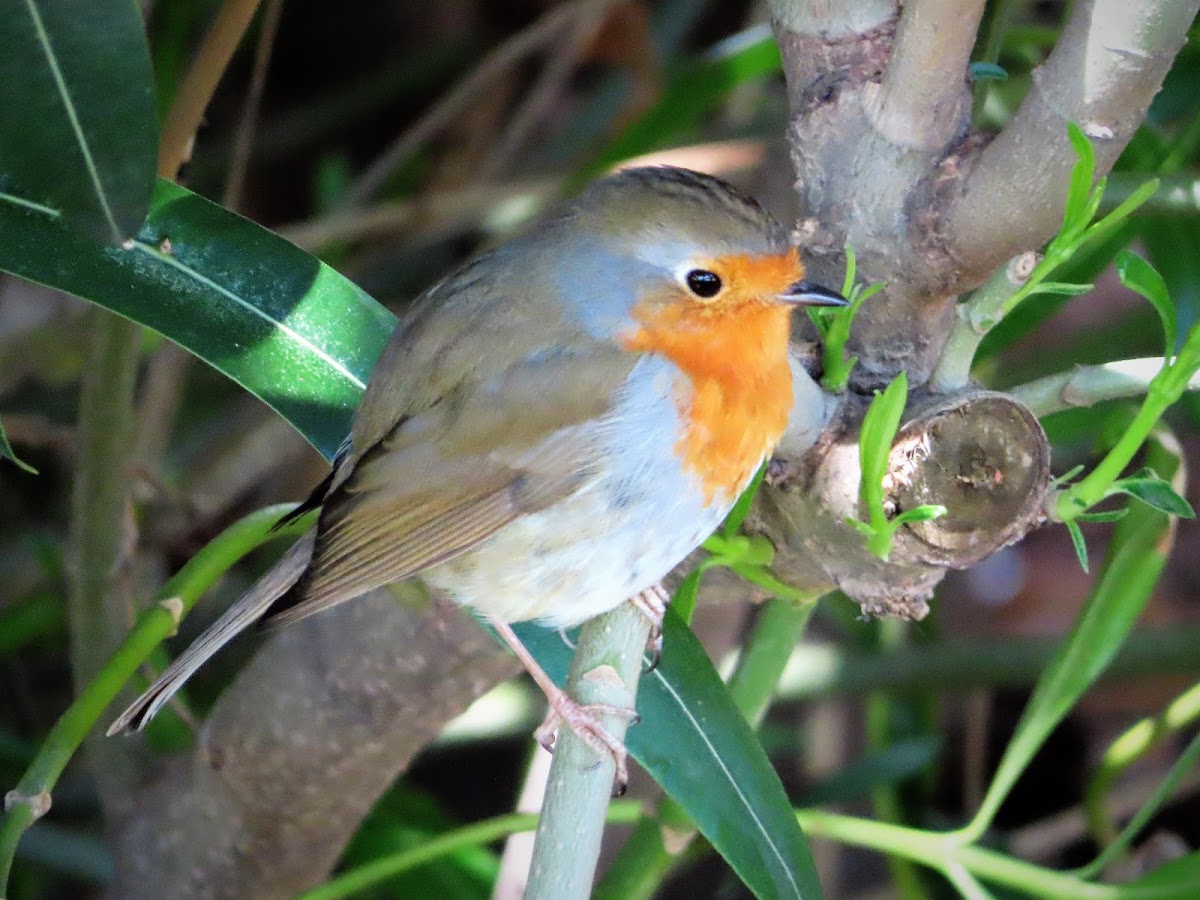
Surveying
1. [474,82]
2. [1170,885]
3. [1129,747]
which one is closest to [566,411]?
[1170,885]

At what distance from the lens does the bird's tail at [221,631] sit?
1.56m

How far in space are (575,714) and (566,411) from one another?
0.38 m

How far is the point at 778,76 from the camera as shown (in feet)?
10.5

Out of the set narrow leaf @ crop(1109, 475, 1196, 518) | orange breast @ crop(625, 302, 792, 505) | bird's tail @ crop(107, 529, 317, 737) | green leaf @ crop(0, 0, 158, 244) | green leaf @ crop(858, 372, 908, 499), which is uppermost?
green leaf @ crop(0, 0, 158, 244)

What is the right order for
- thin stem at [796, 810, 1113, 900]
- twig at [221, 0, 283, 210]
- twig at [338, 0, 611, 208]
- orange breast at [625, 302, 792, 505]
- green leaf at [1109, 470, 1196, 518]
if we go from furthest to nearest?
1. twig at [338, 0, 611, 208]
2. twig at [221, 0, 283, 210]
3. thin stem at [796, 810, 1113, 900]
4. orange breast at [625, 302, 792, 505]
5. green leaf at [1109, 470, 1196, 518]

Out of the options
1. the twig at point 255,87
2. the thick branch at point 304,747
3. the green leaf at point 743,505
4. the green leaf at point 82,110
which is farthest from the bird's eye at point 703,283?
the twig at point 255,87

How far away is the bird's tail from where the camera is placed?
5.13ft

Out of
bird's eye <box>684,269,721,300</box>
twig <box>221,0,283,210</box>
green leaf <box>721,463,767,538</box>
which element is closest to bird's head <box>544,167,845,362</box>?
bird's eye <box>684,269,721,300</box>

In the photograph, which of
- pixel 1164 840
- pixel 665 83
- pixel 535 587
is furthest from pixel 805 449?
pixel 665 83

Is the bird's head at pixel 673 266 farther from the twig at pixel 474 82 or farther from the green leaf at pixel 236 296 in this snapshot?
the twig at pixel 474 82

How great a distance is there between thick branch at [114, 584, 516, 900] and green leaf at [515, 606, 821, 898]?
10.0 inches

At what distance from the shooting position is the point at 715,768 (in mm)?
1426

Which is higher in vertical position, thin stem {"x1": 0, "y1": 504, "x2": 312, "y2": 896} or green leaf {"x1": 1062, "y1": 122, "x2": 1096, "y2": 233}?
green leaf {"x1": 1062, "y1": 122, "x2": 1096, "y2": 233}

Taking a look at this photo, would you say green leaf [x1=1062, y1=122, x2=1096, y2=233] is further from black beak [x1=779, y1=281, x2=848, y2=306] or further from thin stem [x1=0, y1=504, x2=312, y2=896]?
thin stem [x1=0, y1=504, x2=312, y2=896]
